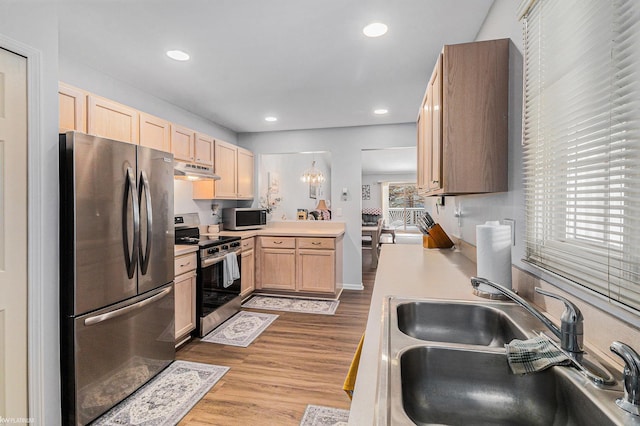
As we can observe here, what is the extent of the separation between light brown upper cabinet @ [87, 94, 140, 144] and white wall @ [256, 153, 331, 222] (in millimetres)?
2942

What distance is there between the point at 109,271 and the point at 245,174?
3039mm

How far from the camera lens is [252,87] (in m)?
3.19

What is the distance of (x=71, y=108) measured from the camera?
7.26ft

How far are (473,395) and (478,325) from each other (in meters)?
0.45

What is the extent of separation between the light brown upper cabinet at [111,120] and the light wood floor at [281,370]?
194cm

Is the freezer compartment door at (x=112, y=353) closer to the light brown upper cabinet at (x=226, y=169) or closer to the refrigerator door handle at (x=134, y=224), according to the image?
the refrigerator door handle at (x=134, y=224)

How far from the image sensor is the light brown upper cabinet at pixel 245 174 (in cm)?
471

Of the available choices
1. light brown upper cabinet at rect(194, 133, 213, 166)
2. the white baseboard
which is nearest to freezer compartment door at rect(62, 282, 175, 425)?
light brown upper cabinet at rect(194, 133, 213, 166)

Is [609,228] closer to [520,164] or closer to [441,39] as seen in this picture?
[520,164]

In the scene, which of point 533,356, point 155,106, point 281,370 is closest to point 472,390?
point 533,356

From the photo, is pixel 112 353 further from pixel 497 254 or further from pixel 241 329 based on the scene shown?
pixel 497 254

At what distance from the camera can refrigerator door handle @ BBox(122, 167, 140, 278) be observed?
6.84 ft

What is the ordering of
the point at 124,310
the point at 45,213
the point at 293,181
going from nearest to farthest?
1. the point at 45,213
2. the point at 124,310
3. the point at 293,181

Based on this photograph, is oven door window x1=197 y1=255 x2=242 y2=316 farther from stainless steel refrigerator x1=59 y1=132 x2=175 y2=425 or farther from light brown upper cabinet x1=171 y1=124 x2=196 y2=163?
light brown upper cabinet x1=171 y1=124 x2=196 y2=163
